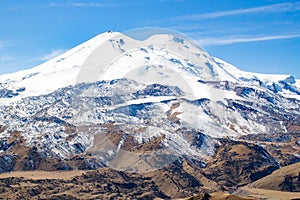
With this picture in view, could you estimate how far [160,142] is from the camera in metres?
174

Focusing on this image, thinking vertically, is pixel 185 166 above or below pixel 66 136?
below

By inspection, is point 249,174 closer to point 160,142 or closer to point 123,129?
point 160,142

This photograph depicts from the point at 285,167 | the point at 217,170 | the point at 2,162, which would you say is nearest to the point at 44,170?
the point at 2,162

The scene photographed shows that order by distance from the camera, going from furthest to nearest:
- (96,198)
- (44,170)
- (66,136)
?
(66,136) → (44,170) → (96,198)

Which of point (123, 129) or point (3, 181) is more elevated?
point (123, 129)

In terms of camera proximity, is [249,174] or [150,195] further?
[249,174]

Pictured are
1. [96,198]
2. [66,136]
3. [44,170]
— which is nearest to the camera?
[96,198]

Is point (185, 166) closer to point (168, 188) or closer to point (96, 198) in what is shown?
point (168, 188)

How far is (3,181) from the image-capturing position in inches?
5728

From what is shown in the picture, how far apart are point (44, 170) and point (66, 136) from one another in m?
23.6

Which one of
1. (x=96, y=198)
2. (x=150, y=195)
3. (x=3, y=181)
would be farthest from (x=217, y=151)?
(x=3, y=181)

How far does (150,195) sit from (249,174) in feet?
130

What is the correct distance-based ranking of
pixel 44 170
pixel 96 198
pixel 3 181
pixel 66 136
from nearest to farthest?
1. pixel 96 198
2. pixel 3 181
3. pixel 44 170
4. pixel 66 136

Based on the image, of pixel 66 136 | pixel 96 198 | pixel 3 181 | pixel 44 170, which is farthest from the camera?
pixel 66 136
